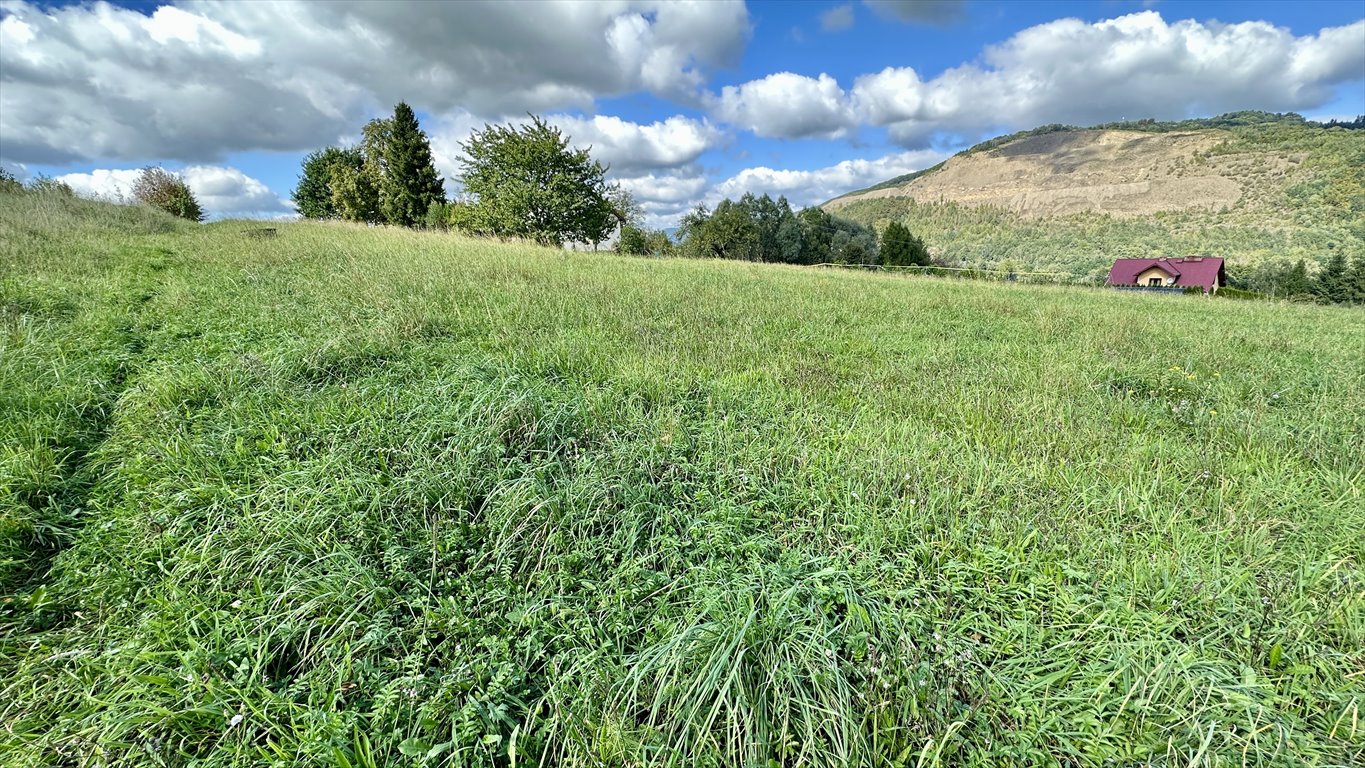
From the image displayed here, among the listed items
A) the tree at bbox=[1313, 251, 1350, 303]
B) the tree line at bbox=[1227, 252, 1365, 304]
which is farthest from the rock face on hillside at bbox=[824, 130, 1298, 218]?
the tree at bbox=[1313, 251, 1350, 303]

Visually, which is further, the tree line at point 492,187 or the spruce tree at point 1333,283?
the spruce tree at point 1333,283

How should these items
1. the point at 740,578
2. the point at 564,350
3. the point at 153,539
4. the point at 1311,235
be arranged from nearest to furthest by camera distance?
the point at 740,578
the point at 153,539
the point at 564,350
the point at 1311,235

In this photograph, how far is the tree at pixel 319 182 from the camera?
39972mm

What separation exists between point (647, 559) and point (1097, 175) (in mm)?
148034

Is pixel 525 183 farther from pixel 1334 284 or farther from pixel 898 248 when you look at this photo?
pixel 1334 284

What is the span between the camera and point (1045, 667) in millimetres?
1721

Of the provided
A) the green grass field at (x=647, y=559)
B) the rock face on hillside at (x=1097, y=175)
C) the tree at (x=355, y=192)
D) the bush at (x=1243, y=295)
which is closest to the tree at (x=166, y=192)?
the tree at (x=355, y=192)

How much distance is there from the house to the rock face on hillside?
4716 cm

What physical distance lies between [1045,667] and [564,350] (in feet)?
13.3

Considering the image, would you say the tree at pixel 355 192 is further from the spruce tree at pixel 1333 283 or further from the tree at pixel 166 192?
the spruce tree at pixel 1333 283

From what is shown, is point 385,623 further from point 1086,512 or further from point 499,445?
point 1086,512

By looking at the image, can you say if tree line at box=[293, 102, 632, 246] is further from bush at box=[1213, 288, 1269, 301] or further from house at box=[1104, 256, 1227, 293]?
house at box=[1104, 256, 1227, 293]

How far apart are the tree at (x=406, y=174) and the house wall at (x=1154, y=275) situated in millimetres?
64947

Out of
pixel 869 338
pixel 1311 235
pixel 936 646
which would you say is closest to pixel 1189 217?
pixel 1311 235
